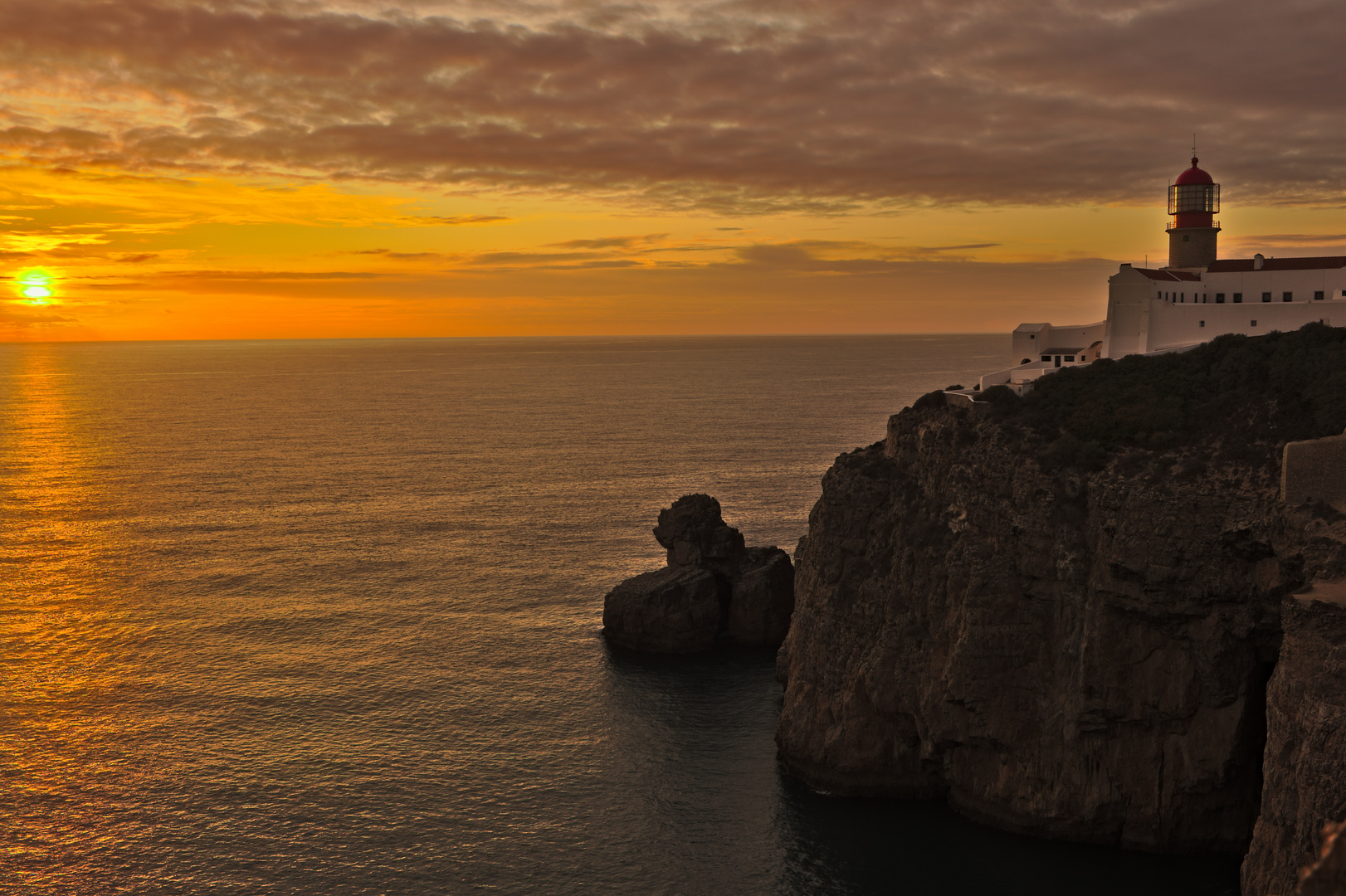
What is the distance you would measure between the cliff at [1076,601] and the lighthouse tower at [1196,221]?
25.3 m

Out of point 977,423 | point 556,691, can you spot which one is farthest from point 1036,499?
point 556,691

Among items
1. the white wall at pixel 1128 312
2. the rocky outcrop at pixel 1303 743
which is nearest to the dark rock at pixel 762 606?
the white wall at pixel 1128 312

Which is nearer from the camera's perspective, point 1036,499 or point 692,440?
point 1036,499

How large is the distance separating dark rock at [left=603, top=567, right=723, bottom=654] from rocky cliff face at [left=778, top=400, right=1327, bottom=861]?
13972 mm

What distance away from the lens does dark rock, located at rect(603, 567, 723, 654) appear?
60.6m

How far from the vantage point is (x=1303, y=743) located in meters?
29.1

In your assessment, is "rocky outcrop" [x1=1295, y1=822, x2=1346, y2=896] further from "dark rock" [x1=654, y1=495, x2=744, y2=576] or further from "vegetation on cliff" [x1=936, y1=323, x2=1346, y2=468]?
"dark rock" [x1=654, y1=495, x2=744, y2=576]

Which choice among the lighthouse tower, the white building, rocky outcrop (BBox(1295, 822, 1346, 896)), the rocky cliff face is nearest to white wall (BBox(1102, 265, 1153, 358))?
the white building

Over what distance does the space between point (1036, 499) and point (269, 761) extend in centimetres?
3692

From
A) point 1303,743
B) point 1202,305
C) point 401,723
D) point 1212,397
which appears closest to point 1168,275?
point 1202,305

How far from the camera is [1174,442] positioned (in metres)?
41.4

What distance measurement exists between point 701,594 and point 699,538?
14.8ft

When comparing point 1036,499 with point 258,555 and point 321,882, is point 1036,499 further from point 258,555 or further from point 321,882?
point 258,555

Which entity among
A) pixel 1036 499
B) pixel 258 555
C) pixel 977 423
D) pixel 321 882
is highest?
pixel 977 423
